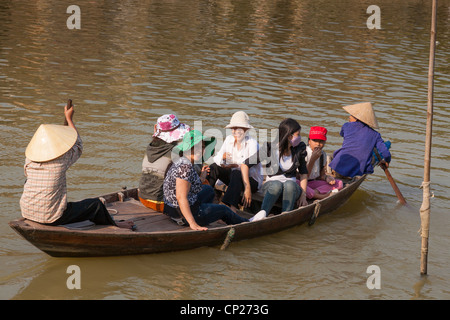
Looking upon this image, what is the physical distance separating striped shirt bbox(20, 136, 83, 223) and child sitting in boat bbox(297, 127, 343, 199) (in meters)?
3.36

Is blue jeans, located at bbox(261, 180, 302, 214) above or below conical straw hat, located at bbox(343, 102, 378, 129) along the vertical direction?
below

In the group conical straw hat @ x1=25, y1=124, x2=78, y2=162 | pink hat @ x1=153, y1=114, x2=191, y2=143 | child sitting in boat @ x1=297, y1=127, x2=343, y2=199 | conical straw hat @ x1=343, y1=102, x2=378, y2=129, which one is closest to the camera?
conical straw hat @ x1=25, y1=124, x2=78, y2=162

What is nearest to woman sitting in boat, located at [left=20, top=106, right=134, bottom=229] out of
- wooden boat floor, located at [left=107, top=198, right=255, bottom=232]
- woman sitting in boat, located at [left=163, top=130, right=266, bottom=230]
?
wooden boat floor, located at [left=107, top=198, right=255, bottom=232]

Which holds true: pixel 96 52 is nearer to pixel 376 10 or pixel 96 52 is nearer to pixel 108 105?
pixel 108 105

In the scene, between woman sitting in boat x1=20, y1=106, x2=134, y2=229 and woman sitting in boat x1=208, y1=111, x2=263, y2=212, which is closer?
woman sitting in boat x1=20, y1=106, x2=134, y2=229

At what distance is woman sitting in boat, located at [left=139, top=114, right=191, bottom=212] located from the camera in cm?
694

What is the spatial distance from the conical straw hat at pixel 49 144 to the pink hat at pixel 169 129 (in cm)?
106

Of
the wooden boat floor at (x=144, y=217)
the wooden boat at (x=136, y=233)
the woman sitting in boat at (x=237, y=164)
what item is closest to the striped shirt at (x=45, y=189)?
the wooden boat at (x=136, y=233)

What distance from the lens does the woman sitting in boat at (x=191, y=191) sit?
6707 mm

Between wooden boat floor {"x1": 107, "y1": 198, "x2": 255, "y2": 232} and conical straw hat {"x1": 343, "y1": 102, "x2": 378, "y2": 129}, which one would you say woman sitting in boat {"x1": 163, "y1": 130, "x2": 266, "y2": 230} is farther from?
→ conical straw hat {"x1": 343, "y1": 102, "x2": 378, "y2": 129}

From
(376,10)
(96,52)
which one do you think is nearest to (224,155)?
(96,52)

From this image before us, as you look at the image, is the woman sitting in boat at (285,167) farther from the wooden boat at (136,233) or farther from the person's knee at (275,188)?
the wooden boat at (136,233)

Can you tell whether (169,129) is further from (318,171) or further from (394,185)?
(394,185)
